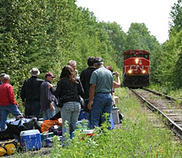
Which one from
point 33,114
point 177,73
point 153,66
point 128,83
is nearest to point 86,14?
point 153,66

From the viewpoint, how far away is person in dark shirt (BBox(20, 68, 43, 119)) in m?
9.99

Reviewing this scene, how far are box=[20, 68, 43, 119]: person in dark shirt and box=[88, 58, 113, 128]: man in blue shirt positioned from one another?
2.39m

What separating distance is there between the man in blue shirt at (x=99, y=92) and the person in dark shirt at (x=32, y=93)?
7.84 ft

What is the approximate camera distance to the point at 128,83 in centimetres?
3956

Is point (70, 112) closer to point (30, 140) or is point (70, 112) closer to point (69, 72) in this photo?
point (69, 72)

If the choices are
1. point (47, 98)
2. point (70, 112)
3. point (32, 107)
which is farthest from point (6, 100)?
point (70, 112)

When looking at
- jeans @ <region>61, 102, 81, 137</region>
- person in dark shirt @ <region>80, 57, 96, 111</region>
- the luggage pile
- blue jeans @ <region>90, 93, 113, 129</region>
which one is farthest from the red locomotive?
jeans @ <region>61, 102, 81, 137</region>

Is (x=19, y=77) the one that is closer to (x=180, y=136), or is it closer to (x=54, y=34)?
(x=180, y=136)

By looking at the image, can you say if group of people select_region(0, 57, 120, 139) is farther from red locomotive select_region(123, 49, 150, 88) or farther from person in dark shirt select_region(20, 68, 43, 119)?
red locomotive select_region(123, 49, 150, 88)

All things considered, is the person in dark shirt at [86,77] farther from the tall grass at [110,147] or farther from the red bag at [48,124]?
the tall grass at [110,147]

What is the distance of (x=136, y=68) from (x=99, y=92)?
3053cm

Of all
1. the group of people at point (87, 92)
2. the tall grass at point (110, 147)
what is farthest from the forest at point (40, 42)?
the tall grass at point (110, 147)

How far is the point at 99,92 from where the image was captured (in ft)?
26.2

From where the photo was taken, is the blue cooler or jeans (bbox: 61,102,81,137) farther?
the blue cooler
